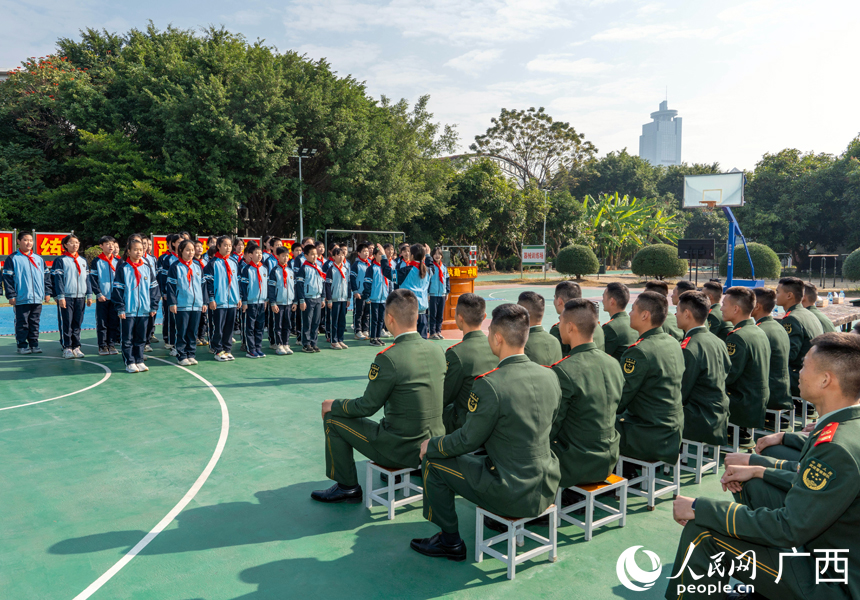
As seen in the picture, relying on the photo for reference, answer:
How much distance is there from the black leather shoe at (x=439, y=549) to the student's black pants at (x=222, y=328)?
6.42m

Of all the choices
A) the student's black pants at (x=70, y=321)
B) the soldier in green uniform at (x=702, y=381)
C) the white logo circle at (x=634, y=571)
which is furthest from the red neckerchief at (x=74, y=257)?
the white logo circle at (x=634, y=571)

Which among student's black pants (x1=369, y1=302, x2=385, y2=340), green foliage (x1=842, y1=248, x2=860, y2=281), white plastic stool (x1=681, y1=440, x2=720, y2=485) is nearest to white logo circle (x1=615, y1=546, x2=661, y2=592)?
white plastic stool (x1=681, y1=440, x2=720, y2=485)

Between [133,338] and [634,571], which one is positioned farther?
[133,338]

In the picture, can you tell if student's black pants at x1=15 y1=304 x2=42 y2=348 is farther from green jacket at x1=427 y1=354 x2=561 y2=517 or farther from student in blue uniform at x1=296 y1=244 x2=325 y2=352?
green jacket at x1=427 y1=354 x2=561 y2=517

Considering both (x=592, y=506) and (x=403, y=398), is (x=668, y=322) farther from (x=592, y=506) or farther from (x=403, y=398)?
(x=403, y=398)

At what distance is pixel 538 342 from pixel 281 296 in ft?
19.8

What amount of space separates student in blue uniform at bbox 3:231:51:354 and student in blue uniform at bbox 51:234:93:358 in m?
0.30

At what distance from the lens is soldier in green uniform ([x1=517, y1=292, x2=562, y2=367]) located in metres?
4.29

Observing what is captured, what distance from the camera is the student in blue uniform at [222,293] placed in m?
8.73

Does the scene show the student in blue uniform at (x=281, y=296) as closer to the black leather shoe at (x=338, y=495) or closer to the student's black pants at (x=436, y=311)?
the student's black pants at (x=436, y=311)

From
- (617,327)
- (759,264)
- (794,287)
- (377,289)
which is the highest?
(759,264)

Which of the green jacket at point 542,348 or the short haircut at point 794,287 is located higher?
the short haircut at point 794,287

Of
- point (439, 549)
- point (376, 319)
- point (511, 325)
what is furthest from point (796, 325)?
point (376, 319)

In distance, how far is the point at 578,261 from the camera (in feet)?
89.8
